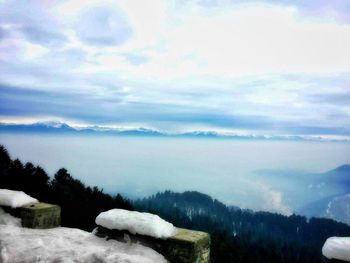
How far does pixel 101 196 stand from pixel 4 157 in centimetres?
887

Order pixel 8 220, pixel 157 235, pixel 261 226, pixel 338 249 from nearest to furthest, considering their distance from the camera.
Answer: pixel 338 249, pixel 157 235, pixel 8 220, pixel 261 226

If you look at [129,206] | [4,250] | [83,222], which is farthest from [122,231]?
[129,206]

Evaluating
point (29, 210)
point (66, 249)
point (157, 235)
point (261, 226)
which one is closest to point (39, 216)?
point (29, 210)

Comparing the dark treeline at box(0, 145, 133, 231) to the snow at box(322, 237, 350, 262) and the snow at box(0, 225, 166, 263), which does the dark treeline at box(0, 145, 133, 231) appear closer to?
the snow at box(0, 225, 166, 263)

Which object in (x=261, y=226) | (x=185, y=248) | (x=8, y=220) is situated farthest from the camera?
(x=261, y=226)

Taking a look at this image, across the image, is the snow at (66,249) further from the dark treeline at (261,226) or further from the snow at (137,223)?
the dark treeline at (261,226)

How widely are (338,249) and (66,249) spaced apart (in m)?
3.82

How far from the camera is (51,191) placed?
22172 millimetres

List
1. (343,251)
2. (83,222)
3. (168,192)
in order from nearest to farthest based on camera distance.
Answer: (343,251)
(83,222)
(168,192)

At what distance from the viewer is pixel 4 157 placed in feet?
78.1

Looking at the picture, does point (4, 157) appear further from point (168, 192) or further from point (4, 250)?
point (168, 192)

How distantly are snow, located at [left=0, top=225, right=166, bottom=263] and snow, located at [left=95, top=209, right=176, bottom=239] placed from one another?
0.77 feet

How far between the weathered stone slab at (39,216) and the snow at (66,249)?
0.43 metres

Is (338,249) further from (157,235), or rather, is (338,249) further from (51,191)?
(51,191)
